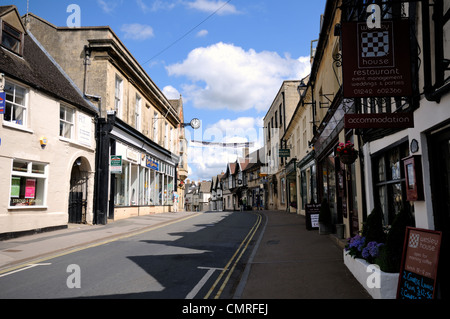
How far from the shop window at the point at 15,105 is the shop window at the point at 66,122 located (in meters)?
2.19

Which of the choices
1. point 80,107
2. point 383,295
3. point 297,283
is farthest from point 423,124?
point 80,107

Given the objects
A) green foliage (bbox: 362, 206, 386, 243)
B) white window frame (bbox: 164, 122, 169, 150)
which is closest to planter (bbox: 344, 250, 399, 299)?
green foliage (bbox: 362, 206, 386, 243)

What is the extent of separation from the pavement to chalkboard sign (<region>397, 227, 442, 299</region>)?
34.0 inches

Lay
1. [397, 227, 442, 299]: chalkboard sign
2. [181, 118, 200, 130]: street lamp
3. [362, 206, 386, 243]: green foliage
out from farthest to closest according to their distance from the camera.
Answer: [181, 118, 200, 130]: street lamp < [362, 206, 386, 243]: green foliage < [397, 227, 442, 299]: chalkboard sign

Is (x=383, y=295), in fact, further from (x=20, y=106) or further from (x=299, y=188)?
(x=299, y=188)

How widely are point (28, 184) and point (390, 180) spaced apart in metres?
12.3

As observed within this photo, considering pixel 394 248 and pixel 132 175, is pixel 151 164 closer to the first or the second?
pixel 132 175

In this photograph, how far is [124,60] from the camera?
67.2 feet

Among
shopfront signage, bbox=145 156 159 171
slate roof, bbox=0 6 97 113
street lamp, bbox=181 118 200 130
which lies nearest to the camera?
slate roof, bbox=0 6 97 113

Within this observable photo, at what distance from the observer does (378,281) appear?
5.18 metres

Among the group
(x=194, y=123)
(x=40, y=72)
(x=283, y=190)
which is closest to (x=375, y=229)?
(x=40, y=72)

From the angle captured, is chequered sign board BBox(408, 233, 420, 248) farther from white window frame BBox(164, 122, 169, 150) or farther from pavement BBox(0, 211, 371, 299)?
white window frame BBox(164, 122, 169, 150)

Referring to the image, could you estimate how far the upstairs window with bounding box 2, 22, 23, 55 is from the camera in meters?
13.6

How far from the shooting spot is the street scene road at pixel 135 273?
5.93 meters
